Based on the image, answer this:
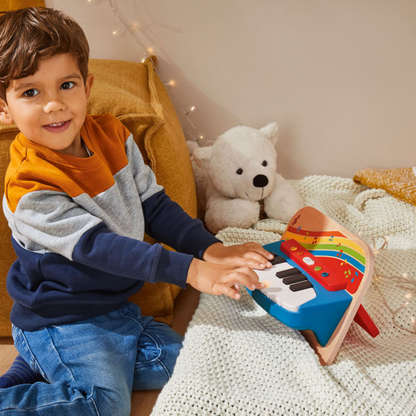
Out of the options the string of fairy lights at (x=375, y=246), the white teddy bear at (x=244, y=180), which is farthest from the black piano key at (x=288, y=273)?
the white teddy bear at (x=244, y=180)

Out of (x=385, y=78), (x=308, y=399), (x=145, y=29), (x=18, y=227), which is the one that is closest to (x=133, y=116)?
(x=18, y=227)


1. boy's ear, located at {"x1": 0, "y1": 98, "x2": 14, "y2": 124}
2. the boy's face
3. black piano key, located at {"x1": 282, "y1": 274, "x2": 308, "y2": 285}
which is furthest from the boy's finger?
boy's ear, located at {"x1": 0, "y1": 98, "x2": 14, "y2": 124}

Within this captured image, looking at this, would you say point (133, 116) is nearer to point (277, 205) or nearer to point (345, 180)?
point (277, 205)

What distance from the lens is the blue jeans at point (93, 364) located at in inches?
30.2

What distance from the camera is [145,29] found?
1.33 metres

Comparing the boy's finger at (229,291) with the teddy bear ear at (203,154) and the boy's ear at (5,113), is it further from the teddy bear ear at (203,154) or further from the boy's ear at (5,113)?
the teddy bear ear at (203,154)

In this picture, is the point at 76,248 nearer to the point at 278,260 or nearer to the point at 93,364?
the point at 93,364

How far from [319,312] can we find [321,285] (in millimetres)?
60

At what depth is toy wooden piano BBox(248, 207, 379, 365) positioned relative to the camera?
2.34 feet

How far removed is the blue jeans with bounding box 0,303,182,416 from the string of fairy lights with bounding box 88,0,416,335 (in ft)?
1.60

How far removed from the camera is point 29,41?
720mm

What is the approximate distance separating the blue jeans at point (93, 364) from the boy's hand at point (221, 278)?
236mm

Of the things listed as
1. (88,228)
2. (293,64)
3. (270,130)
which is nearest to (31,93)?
(88,228)

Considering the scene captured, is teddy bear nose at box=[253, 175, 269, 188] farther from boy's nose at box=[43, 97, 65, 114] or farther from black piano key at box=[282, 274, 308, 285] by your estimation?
boy's nose at box=[43, 97, 65, 114]
